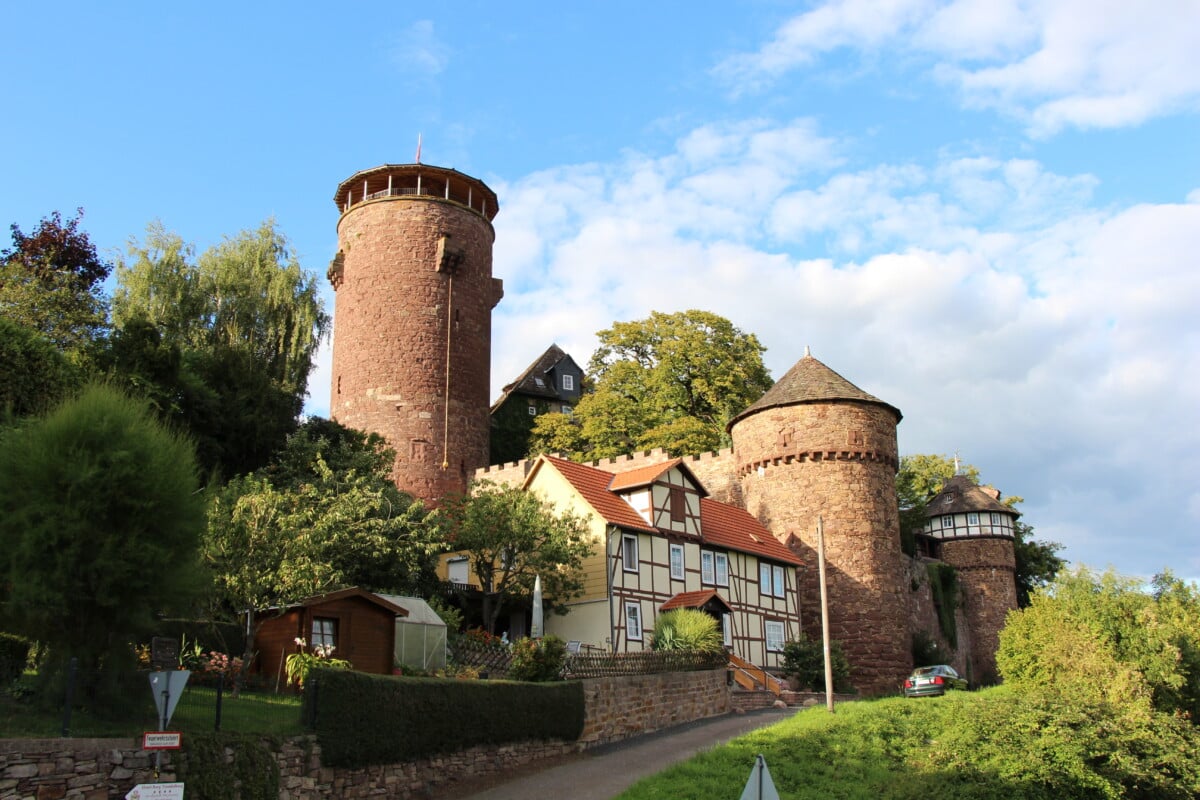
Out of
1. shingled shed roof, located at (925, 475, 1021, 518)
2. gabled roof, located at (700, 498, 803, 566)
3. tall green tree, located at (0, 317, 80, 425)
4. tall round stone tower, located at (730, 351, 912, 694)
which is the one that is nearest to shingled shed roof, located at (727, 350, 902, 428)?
tall round stone tower, located at (730, 351, 912, 694)

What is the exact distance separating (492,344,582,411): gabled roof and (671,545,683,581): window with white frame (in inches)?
876

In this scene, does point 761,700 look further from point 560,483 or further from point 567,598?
point 560,483

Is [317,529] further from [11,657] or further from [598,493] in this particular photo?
[598,493]

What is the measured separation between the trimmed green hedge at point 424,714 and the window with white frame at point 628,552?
815 centimetres

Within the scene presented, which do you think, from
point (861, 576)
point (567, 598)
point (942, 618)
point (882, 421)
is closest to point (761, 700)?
point (567, 598)

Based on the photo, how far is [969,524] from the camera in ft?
161

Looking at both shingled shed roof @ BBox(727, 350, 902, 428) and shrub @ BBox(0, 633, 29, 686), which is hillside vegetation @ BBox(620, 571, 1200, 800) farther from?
shingled shed roof @ BBox(727, 350, 902, 428)

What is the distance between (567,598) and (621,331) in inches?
842

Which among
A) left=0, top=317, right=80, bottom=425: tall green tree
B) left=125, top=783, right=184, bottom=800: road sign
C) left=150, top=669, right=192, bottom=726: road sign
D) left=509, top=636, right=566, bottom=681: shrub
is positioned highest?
left=0, top=317, right=80, bottom=425: tall green tree

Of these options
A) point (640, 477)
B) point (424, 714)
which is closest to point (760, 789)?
point (424, 714)

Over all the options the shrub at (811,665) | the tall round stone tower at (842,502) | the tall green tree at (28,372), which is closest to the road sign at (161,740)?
the tall green tree at (28,372)

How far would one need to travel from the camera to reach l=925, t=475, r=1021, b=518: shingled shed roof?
49312 mm

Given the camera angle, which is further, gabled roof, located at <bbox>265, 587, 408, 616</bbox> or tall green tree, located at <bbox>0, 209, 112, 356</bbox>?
tall green tree, located at <bbox>0, 209, 112, 356</bbox>

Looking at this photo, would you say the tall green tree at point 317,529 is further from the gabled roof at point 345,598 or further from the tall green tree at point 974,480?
the tall green tree at point 974,480
